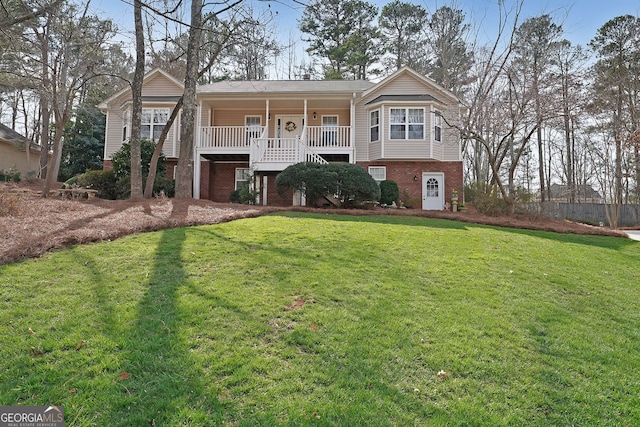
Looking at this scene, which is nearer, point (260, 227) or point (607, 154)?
point (260, 227)

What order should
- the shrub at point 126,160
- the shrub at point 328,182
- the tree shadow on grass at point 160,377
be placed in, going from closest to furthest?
1. the tree shadow on grass at point 160,377
2. the shrub at point 328,182
3. the shrub at point 126,160

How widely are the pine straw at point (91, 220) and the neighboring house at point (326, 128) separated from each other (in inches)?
198

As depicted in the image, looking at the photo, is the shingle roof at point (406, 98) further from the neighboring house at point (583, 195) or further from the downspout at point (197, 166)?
the neighboring house at point (583, 195)

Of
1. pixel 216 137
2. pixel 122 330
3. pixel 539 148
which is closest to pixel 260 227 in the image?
pixel 122 330

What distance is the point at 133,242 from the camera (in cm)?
617

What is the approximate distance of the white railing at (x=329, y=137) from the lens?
51.8 ft

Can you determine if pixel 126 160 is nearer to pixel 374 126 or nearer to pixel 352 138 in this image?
pixel 352 138

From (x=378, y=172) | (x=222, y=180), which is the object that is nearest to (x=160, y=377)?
(x=378, y=172)

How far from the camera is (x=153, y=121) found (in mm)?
16422

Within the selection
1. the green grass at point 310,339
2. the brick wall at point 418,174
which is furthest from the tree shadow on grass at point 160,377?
the brick wall at point 418,174

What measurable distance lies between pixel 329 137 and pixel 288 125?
110 inches

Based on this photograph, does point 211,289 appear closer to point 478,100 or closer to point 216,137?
point 216,137

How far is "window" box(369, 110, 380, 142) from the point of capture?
1639 centimetres

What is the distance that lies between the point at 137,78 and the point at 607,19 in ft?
81.5
